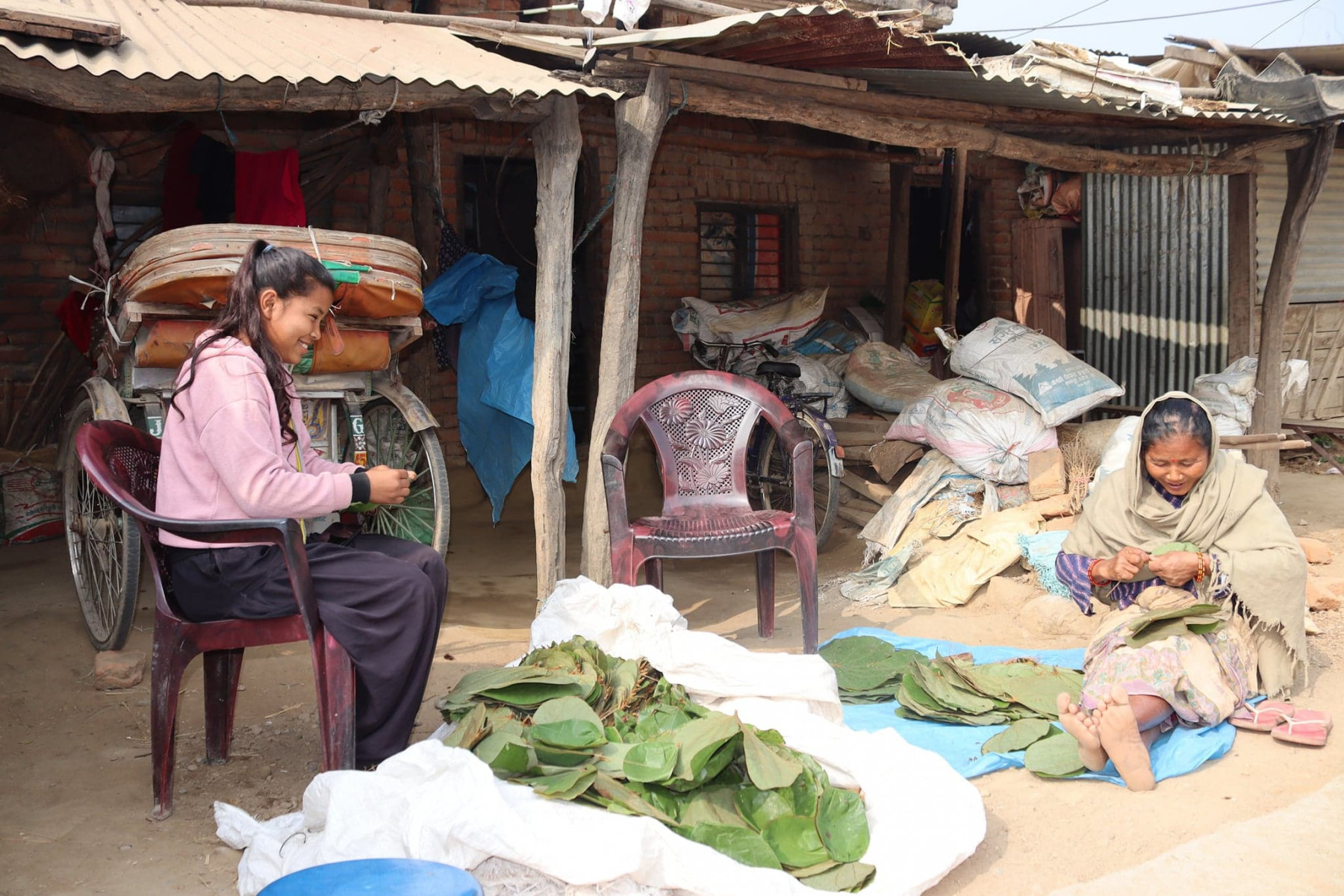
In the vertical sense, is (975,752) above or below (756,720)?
below

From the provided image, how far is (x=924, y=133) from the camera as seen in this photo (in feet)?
18.1

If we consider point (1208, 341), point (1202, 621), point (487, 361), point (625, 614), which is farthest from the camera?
point (1208, 341)

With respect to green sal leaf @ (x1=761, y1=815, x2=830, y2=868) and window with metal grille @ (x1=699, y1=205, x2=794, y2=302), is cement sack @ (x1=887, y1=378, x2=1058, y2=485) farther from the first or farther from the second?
green sal leaf @ (x1=761, y1=815, x2=830, y2=868)

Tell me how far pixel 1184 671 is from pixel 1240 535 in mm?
473

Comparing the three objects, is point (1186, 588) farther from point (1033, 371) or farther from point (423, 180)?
point (423, 180)

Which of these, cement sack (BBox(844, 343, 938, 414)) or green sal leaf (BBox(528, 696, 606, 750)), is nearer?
green sal leaf (BBox(528, 696, 606, 750))

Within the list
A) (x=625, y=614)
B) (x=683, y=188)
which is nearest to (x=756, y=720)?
(x=625, y=614)

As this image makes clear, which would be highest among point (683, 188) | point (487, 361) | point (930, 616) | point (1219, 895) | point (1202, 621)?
point (683, 188)

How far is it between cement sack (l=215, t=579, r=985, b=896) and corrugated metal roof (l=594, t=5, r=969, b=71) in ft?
7.85

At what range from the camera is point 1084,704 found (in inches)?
127

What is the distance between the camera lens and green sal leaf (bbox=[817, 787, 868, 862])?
2531 mm

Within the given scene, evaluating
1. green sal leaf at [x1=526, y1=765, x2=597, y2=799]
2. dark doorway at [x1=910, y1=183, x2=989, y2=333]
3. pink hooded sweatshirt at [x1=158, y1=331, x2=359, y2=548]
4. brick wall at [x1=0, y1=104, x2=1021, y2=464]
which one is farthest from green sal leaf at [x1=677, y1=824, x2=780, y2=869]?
dark doorway at [x1=910, y1=183, x2=989, y2=333]

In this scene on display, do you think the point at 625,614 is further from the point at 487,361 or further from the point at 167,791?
the point at 487,361

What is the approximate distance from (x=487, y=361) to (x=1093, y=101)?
3365mm
